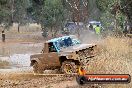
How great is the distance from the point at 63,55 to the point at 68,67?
0.57m

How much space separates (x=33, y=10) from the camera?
61.7m

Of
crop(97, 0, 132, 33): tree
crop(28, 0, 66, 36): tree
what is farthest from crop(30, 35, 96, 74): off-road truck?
crop(28, 0, 66, 36): tree

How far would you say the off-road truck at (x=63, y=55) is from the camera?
16484 mm

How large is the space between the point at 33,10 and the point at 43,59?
4434cm

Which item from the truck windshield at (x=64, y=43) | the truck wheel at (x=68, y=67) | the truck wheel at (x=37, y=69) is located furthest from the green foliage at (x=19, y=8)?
the truck wheel at (x=68, y=67)

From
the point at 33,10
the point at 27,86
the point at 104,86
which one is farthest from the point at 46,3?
the point at 104,86

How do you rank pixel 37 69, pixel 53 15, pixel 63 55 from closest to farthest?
pixel 63 55
pixel 37 69
pixel 53 15

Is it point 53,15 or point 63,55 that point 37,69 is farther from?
point 53,15

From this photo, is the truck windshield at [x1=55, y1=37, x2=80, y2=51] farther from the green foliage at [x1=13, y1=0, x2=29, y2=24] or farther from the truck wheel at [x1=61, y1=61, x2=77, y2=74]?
the green foliage at [x1=13, y1=0, x2=29, y2=24]

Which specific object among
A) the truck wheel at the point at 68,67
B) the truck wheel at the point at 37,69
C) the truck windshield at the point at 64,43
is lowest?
the truck wheel at the point at 37,69

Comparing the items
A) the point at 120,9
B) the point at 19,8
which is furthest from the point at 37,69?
the point at 19,8

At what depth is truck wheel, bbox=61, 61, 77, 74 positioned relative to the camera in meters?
16.5

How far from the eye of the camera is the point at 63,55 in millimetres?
16984

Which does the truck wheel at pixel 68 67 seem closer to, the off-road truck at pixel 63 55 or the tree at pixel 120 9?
the off-road truck at pixel 63 55
